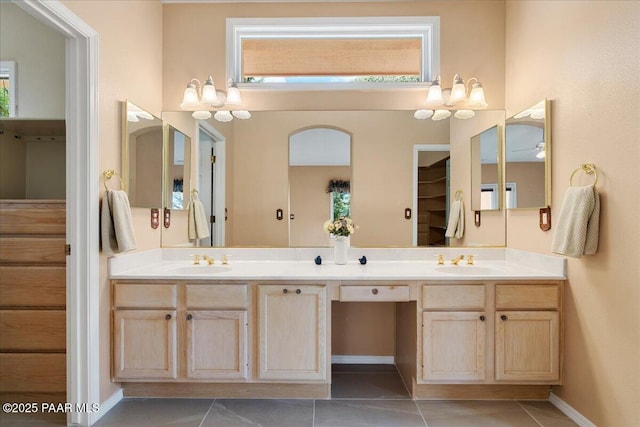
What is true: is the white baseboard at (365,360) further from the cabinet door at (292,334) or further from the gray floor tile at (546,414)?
the gray floor tile at (546,414)

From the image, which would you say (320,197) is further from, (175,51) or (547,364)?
(547,364)

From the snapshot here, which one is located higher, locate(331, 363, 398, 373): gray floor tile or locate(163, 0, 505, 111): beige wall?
locate(163, 0, 505, 111): beige wall

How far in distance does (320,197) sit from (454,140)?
1.12m

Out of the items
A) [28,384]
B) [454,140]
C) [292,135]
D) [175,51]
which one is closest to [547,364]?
[454,140]

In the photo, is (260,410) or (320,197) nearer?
(260,410)

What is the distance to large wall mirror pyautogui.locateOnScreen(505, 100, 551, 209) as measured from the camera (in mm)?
2141

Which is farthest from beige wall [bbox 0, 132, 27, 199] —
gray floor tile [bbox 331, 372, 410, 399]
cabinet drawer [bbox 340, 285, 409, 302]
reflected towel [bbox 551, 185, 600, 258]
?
reflected towel [bbox 551, 185, 600, 258]

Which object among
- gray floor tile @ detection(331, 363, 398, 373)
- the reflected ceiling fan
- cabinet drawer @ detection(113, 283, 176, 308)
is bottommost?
gray floor tile @ detection(331, 363, 398, 373)

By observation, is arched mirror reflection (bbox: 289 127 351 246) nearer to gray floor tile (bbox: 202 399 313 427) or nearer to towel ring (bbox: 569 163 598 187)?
gray floor tile (bbox: 202 399 313 427)

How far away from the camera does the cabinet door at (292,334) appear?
6.69ft

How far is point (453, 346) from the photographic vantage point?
204cm

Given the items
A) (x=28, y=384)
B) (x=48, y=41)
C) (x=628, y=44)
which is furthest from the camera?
(x=48, y=41)

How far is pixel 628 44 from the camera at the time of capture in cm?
157

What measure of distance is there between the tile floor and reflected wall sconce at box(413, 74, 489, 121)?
1973 millimetres
